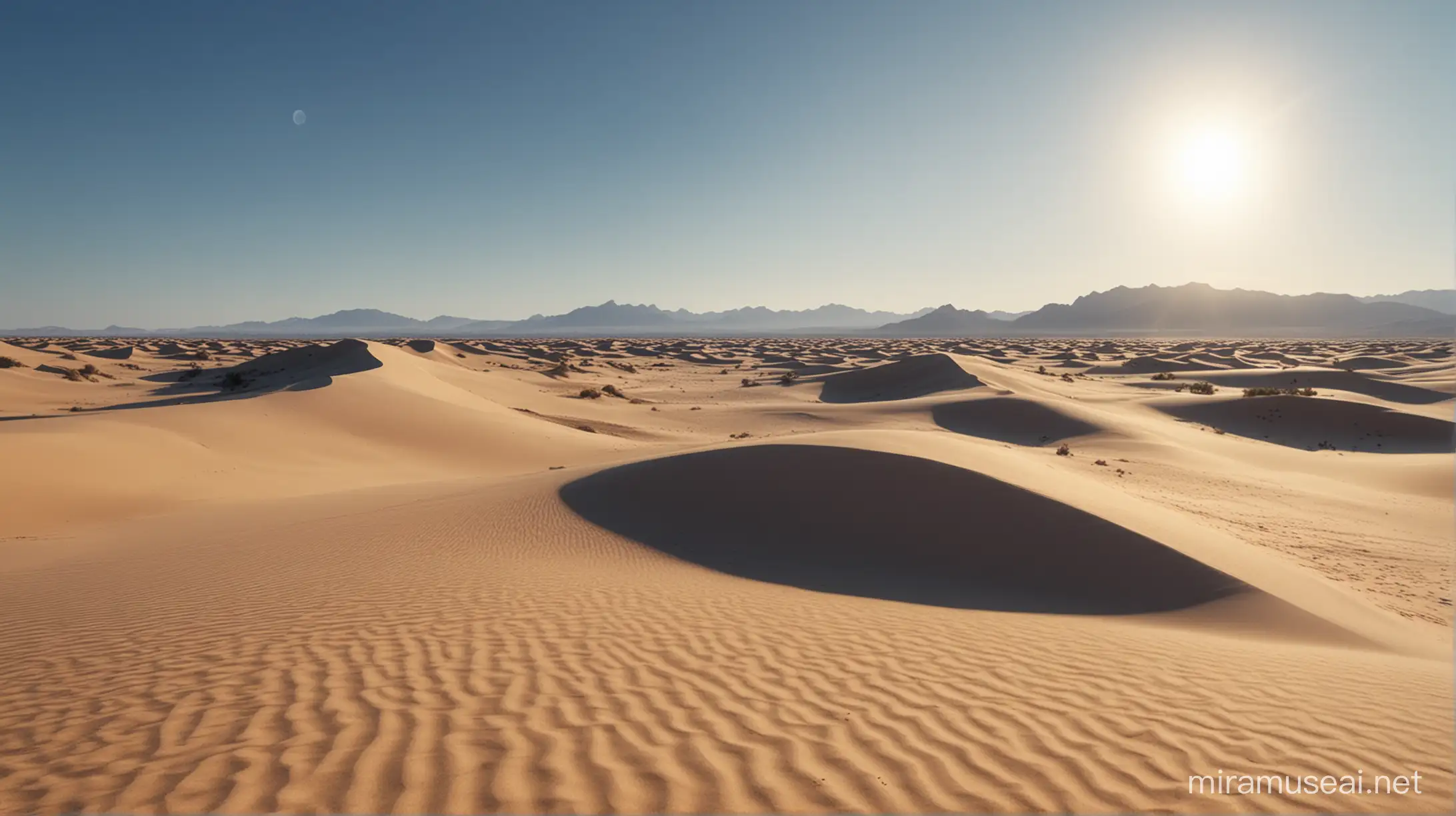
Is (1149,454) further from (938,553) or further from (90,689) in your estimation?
(90,689)

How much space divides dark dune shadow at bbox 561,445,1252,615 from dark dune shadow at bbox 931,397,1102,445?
1269cm

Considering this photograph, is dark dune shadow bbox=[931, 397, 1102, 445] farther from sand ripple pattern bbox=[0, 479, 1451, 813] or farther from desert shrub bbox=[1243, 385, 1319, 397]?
sand ripple pattern bbox=[0, 479, 1451, 813]

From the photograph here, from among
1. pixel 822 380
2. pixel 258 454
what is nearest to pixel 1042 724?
pixel 258 454

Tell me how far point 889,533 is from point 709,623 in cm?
452

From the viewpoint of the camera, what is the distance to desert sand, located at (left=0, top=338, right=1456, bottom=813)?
3.52 metres

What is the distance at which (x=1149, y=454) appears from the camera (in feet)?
60.2

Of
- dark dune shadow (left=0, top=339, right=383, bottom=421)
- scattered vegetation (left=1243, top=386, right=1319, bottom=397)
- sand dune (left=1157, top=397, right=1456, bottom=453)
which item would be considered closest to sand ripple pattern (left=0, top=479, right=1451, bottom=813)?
dark dune shadow (left=0, top=339, right=383, bottom=421)

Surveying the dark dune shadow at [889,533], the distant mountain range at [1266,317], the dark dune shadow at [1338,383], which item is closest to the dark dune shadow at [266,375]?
the dark dune shadow at [889,533]

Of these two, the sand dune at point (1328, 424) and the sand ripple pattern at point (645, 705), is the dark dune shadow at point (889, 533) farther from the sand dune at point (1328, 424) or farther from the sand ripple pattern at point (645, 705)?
the sand dune at point (1328, 424)

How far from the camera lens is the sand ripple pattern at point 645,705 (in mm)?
3373

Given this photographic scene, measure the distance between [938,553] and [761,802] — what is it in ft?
21.5

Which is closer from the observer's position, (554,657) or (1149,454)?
(554,657)

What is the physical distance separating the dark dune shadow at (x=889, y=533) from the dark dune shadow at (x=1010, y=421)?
12695 millimetres

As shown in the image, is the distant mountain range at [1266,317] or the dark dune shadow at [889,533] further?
the distant mountain range at [1266,317]
